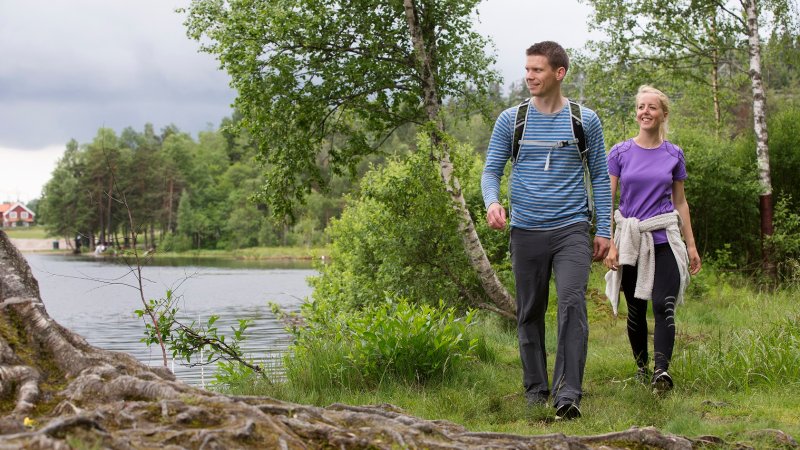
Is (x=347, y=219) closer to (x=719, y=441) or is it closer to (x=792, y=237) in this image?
(x=792, y=237)

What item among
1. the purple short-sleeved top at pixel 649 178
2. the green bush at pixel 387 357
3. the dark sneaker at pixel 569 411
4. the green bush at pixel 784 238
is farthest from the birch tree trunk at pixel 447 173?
the green bush at pixel 784 238

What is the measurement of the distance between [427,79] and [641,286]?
5.07m

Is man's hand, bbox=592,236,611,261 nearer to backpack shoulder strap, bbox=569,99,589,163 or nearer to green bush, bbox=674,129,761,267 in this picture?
backpack shoulder strap, bbox=569,99,589,163

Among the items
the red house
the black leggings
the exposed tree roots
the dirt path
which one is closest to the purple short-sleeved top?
the black leggings

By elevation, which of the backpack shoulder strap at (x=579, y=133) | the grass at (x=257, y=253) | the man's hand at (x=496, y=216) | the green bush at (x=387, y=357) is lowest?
the grass at (x=257, y=253)

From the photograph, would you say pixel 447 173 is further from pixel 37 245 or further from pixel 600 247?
pixel 37 245

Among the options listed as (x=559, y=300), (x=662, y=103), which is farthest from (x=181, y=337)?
(x=662, y=103)

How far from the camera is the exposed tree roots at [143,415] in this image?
3.16m

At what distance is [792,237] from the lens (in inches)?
659

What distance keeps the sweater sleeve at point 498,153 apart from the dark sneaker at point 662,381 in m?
1.80

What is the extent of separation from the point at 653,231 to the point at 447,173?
4.35 metres

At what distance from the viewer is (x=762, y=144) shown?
16797 millimetres

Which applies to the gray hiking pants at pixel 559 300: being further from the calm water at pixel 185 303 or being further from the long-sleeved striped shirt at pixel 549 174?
the calm water at pixel 185 303

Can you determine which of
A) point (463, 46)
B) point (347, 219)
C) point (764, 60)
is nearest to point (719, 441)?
point (463, 46)
